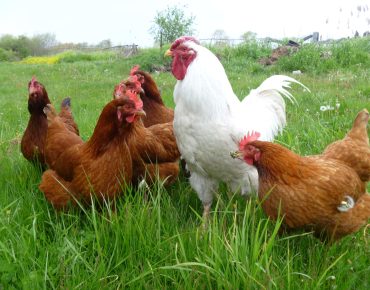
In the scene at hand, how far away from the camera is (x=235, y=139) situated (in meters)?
3.16

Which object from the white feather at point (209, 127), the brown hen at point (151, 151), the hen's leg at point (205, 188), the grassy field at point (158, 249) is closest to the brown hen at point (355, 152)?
the grassy field at point (158, 249)

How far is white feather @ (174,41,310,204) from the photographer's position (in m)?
3.13

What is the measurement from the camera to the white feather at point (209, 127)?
313 cm

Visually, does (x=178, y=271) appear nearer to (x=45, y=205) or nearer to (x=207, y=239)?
(x=207, y=239)

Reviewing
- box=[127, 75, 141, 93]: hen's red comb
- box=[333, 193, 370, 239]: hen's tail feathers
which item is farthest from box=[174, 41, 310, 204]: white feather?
box=[127, 75, 141, 93]: hen's red comb

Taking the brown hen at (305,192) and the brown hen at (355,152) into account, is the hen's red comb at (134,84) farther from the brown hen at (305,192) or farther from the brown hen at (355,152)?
the brown hen at (355,152)

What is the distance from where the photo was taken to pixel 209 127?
313 centimetres

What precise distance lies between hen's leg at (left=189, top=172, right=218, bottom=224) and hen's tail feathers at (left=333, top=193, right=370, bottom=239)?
3.44 ft

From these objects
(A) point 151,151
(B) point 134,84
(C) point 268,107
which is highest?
(B) point 134,84

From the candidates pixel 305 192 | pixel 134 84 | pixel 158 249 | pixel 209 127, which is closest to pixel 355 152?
pixel 305 192

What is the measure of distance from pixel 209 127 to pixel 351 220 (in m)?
1.17

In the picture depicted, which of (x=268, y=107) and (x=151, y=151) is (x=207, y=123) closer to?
(x=151, y=151)

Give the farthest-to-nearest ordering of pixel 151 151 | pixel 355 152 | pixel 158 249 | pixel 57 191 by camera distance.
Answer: pixel 151 151 < pixel 57 191 < pixel 355 152 < pixel 158 249

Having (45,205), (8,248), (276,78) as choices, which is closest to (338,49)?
(276,78)
